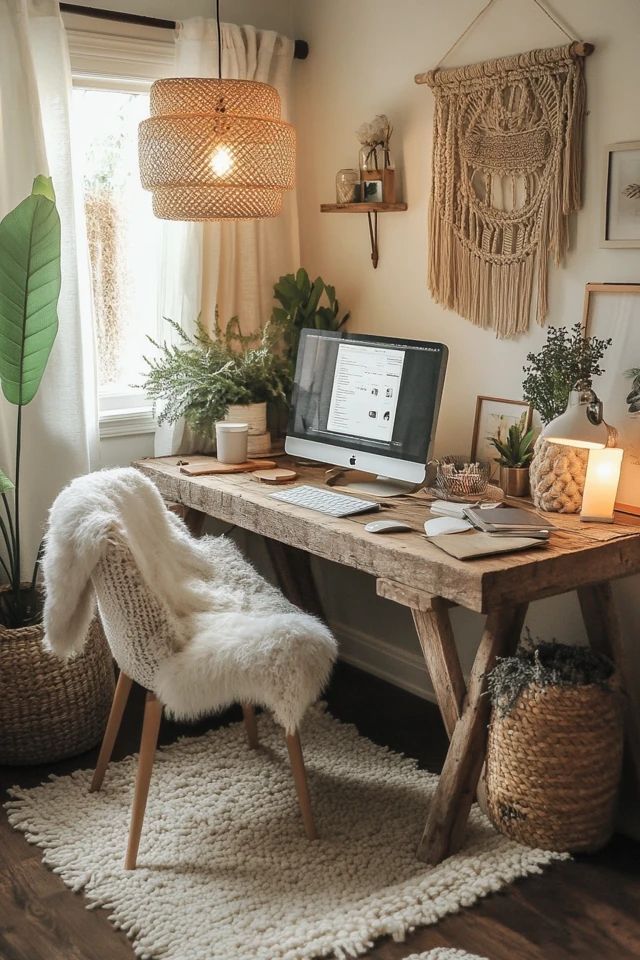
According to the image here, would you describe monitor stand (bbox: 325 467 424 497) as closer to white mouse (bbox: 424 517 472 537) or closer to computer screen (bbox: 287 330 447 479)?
computer screen (bbox: 287 330 447 479)

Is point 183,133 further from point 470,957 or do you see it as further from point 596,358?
point 470,957

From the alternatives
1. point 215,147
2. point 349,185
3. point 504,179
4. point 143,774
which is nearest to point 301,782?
point 143,774

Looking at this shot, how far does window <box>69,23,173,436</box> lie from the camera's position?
3330mm

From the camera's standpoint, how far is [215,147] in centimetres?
269

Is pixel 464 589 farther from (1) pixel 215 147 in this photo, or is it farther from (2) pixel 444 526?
(1) pixel 215 147

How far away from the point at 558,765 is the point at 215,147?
1753 mm

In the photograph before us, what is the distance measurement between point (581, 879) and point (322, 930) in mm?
639

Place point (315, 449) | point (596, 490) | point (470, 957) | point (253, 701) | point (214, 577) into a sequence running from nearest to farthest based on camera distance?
point (470, 957) < point (253, 701) < point (596, 490) < point (214, 577) < point (315, 449)

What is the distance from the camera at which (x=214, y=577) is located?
2.88 metres

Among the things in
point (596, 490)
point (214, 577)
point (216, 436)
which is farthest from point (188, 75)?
point (596, 490)

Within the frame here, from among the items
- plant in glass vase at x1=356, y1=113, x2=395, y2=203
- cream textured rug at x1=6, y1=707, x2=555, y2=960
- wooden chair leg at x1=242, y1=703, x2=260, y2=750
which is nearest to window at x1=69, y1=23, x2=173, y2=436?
plant in glass vase at x1=356, y1=113, x2=395, y2=203

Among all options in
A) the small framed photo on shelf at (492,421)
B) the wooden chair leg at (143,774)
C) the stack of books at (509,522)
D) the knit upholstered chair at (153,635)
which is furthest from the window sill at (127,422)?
the stack of books at (509,522)

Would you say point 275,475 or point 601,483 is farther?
point 275,475

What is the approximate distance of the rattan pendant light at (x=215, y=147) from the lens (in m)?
2.70
